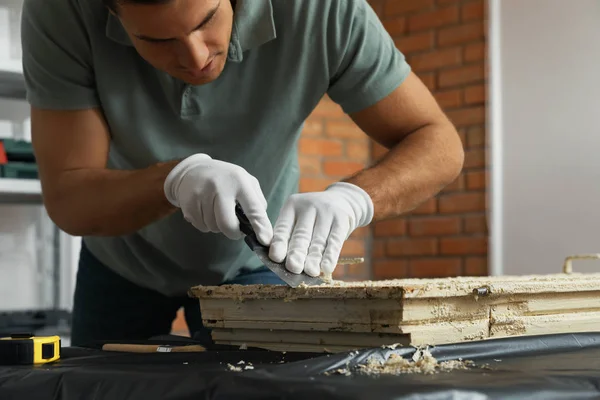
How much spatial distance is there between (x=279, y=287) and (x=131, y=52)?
551 millimetres

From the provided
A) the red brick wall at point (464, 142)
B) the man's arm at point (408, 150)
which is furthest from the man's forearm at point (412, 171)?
the red brick wall at point (464, 142)

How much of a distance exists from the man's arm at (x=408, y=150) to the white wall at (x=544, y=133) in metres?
1.37

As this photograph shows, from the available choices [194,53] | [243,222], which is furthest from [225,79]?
[243,222]

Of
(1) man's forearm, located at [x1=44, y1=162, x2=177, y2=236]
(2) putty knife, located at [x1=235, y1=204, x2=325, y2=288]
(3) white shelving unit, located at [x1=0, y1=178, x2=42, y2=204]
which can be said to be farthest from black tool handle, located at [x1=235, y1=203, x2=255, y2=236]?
(3) white shelving unit, located at [x1=0, y1=178, x2=42, y2=204]

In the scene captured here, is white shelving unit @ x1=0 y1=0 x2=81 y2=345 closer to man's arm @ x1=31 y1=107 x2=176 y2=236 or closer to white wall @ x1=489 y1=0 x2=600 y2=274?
man's arm @ x1=31 y1=107 x2=176 y2=236

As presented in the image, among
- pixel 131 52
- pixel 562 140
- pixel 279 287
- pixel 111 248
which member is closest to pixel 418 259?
pixel 562 140

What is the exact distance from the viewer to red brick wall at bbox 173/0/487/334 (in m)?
2.79

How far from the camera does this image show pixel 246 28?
1112mm

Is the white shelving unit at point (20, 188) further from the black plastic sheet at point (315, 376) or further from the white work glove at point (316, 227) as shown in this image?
the black plastic sheet at point (315, 376)

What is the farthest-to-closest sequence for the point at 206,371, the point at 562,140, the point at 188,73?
the point at 562,140 → the point at 188,73 → the point at 206,371

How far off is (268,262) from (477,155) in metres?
2.01

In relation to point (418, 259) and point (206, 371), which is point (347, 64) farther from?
point (418, 259)

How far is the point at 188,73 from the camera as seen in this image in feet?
3.45

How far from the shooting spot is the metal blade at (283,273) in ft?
2.80
